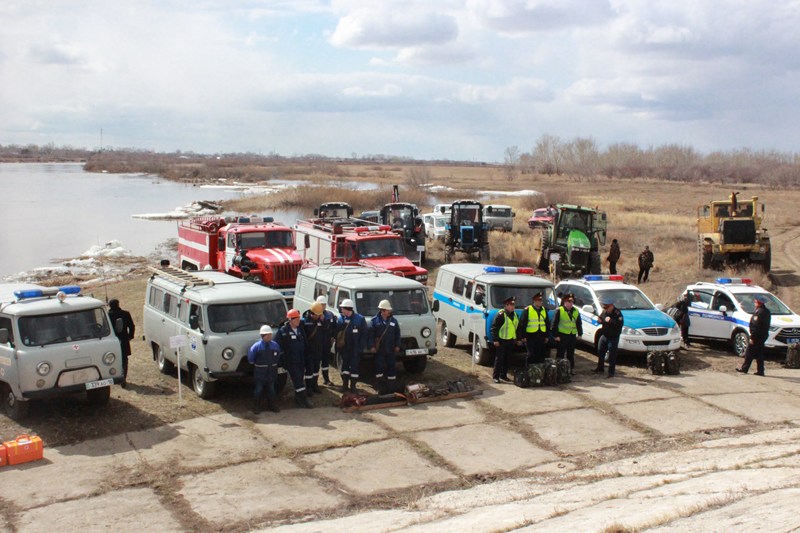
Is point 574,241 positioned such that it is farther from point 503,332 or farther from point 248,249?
point 503,332

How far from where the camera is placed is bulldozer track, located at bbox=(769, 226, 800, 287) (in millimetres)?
27625

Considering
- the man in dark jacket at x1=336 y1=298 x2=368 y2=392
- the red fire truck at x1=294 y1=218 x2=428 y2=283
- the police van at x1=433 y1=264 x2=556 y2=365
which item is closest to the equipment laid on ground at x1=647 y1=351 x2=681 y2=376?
the police van at x1=433 y1=264 x2=556 y2=365

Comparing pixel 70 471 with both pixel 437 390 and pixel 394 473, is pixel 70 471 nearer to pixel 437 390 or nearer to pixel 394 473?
pixel 394 473

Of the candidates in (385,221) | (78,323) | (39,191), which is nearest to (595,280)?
(78,323)

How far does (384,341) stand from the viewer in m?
13.8

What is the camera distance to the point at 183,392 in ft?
46.2

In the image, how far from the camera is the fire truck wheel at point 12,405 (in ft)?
39.6

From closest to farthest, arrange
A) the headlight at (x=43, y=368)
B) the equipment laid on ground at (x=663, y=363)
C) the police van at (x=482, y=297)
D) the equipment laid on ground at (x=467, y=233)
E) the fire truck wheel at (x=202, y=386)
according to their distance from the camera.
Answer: the headlight at (x=43, y=368), the fire truck wheel at (x=202, y=386), the equipment laid on ground at (x=663, y=363), the police van at (x=482, y=297), the equipment laid on ground at (x=467, y=233)

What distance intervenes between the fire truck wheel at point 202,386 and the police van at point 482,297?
15.6ft

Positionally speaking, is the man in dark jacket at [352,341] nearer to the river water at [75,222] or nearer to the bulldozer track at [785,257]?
the bulldozer track at [785,257]

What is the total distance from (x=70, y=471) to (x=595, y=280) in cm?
1202

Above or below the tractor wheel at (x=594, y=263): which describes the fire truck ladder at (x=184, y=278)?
above

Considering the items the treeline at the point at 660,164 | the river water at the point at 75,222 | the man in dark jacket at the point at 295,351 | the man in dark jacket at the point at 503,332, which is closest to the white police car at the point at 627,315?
the man in dark jacket at the point at 503,332

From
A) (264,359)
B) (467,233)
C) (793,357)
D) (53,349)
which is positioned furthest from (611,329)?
(467,233)
